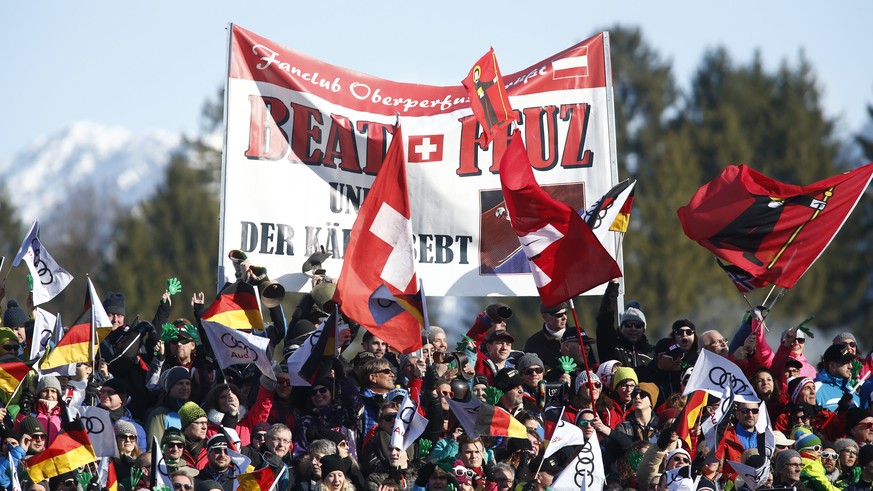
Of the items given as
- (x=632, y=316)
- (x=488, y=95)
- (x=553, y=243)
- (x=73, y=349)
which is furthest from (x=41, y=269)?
(x=632, y=316)

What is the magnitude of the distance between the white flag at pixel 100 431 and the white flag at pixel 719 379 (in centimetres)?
448

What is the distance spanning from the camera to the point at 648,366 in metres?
13.9

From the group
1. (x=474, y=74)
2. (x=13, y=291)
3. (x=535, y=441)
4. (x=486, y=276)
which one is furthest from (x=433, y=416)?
(x=13, y=291)

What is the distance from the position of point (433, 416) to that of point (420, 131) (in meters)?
3.86

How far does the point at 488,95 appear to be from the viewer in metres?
15.2

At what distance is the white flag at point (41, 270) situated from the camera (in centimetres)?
1454

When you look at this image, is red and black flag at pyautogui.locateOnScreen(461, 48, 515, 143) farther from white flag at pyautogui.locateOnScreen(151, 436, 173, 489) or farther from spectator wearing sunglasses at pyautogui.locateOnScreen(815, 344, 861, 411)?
white flag at pyautogui.locateOnScreen(151, 436, 173, 489)

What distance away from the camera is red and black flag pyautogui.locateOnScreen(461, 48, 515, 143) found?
15.1 metres

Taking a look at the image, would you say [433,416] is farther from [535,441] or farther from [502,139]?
[502,139]

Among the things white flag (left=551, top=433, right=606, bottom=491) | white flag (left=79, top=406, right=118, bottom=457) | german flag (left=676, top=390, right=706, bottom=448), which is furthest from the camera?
german flag (left=676, top=390, right=706, bottom=448)

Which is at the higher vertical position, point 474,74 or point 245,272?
point 474,74

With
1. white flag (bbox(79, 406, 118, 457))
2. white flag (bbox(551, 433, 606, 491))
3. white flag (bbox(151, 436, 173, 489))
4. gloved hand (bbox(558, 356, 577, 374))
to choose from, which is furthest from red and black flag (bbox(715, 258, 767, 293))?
white flag (bbox(79, 406, 118, 457))

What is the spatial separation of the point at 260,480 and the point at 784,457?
404cm

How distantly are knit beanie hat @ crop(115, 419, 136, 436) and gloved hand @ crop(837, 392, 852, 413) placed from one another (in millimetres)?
5842
